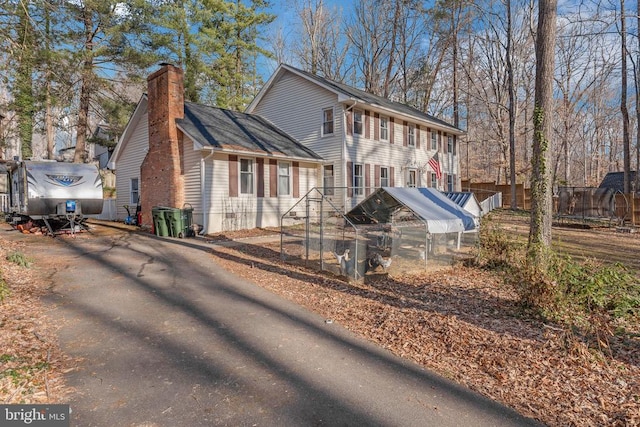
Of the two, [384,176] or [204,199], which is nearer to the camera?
[204,199]

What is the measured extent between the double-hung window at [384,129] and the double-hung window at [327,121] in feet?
11.3

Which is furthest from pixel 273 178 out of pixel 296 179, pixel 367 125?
pixel 367 125

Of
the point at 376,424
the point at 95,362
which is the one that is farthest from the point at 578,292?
the point at 95,362

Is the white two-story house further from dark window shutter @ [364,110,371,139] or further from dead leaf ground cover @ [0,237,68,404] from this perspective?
dead leaf ground cover @ [0,237,68,404]

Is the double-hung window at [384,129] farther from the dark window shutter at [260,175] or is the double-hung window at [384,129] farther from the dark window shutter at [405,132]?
the dark window shutter at [260,175]

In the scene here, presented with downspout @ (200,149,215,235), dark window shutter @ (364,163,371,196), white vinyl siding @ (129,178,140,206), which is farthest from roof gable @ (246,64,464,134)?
white vinyl siding @ (129,178,140,206)

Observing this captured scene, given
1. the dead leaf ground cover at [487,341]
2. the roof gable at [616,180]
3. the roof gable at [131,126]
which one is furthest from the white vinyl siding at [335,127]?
the roof gable at [616,180]

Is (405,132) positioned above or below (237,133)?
above

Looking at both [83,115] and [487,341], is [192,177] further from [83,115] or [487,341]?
[487,341]

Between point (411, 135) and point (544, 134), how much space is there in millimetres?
16321

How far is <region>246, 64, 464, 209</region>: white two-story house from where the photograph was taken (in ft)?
62.7

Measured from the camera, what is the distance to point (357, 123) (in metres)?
19.8

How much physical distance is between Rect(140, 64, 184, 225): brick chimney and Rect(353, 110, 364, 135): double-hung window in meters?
8.67

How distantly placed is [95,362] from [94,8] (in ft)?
60.9
